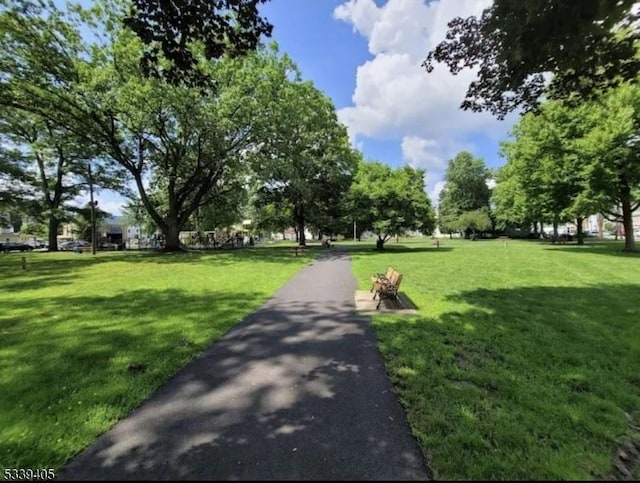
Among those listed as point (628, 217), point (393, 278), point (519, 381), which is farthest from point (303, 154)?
point (519, 381)

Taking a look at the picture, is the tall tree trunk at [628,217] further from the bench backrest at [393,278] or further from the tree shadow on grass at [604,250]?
the bench backrest at [393,278]

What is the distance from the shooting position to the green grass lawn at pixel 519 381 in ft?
9.14

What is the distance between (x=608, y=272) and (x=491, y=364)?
1182 cm

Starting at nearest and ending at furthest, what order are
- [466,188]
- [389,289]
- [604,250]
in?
[389,289] < [604,250] < [466,188]

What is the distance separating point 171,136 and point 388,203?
52.2 ft

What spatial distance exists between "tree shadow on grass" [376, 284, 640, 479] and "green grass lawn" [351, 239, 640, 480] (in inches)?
0.5

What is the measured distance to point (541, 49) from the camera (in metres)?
5.30

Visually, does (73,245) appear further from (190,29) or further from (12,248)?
(190,29)

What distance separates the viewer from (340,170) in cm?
3278

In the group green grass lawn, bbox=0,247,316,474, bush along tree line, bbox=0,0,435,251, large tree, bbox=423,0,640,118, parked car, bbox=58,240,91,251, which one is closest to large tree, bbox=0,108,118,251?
bush along tree line, bbox=0,0,435,251

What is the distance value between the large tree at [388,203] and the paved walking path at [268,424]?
74.3 feet

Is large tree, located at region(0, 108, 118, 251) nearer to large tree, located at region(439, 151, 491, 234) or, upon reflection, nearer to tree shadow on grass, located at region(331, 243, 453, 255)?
tree shadow on grass, located at region(331, 243, 453, 255)

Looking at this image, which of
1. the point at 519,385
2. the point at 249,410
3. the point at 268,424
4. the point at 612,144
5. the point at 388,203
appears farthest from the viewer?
the point at 388,203

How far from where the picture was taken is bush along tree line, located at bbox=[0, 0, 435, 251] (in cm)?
1906
